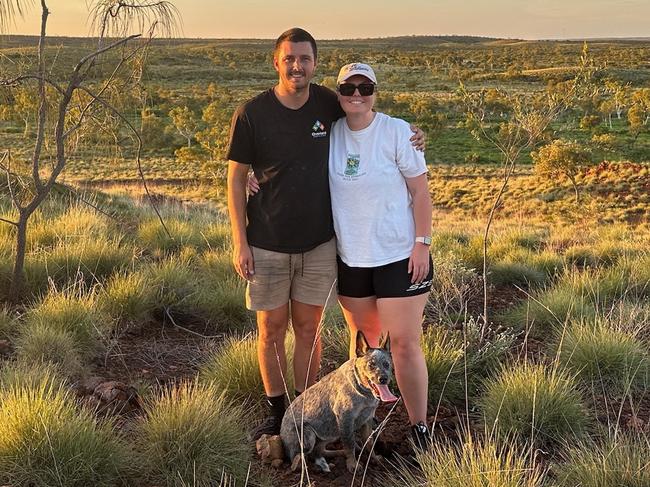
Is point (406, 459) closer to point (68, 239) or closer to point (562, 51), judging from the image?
point (68, 239)

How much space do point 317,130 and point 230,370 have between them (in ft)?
6.39

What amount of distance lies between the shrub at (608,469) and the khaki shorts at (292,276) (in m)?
1.66

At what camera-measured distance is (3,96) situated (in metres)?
5.92

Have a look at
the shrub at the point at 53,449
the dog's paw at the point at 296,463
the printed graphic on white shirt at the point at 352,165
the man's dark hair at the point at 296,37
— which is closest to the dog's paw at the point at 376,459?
the dog's paw at the point at 296,463

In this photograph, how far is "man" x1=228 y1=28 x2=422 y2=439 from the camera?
3.73 meters

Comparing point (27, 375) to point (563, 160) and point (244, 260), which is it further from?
point (563, 160)

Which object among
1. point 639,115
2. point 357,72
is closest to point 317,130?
point 357,72

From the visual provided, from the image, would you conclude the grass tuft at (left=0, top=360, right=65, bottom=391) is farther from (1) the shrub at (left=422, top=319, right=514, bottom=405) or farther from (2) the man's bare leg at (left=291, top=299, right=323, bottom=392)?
(1) the shrub at (left=422, top=319, right=514, bottom=405)

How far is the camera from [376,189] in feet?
12.2

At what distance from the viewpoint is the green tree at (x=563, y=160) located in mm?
33062

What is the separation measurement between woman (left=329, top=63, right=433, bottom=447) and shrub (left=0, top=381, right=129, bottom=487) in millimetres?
1679

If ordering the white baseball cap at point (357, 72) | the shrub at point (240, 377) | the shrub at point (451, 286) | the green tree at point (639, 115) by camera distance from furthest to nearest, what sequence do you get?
1. the green tree at point (639, 115)
2. the shrub at point (451, 286)
3. the shrub at point (240, 377)
4. the white baseball cap at point (357, 72)

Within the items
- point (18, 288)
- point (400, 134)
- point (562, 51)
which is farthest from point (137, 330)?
point (562, 51)

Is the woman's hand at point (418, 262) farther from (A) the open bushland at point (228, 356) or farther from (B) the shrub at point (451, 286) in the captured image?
(B) the shrub at point (451, 286)
